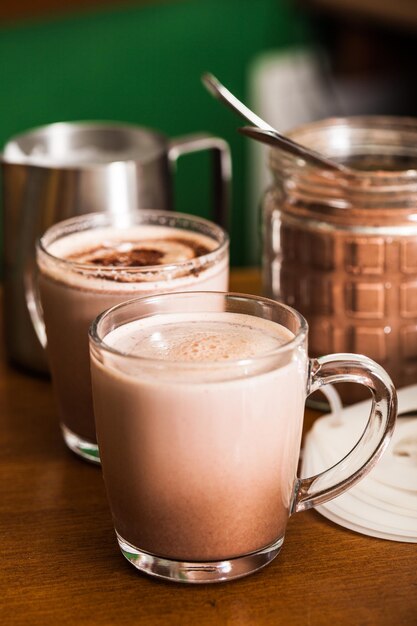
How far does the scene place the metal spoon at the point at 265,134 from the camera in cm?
87

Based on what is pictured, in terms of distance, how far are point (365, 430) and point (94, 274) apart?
249mm

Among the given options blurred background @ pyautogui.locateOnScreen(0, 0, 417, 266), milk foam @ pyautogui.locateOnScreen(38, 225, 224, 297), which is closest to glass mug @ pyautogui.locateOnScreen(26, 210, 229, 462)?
milk foam @ pyautogui.locateOnScreen(38, 225, 224, 297)

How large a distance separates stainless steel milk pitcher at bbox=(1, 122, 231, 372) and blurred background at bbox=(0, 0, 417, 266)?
141cm

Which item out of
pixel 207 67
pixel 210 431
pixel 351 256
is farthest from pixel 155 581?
pixel 207 67

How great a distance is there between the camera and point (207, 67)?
2.78 metres

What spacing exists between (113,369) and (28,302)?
401mm

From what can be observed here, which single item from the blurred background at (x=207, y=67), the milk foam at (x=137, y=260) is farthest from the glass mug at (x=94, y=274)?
the blurred background at (x=207, y=67)

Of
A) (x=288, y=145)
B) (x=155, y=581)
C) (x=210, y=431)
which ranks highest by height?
(x=288, y=145)

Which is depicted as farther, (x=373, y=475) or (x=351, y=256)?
(x=351, y=256)

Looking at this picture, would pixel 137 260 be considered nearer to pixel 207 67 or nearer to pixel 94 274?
pixel 94 274

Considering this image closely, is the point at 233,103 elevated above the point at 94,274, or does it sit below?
above

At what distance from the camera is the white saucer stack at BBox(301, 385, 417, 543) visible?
0.76m

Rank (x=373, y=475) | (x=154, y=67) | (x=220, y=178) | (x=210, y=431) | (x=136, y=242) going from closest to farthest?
(x=210, y=431) → (x=373, y=475) → (x=136, y=242) → (x=220, y=178) → (x=154, y=67)

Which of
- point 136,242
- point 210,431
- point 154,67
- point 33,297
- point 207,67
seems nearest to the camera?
point 210,431
